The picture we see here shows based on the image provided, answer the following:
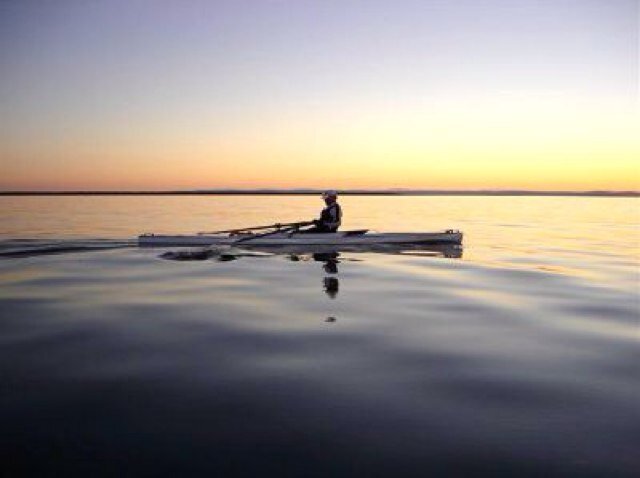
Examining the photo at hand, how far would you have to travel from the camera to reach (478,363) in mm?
7367

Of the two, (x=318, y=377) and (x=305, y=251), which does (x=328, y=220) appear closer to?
(x=305, y=251)

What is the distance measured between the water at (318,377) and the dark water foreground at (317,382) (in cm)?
3

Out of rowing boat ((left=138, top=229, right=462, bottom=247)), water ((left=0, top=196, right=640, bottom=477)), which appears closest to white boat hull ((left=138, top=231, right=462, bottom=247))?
rowing boat ((left=138, top=229, right=462, bottom=247))

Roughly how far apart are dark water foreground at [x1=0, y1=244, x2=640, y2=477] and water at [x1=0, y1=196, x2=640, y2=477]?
3cm

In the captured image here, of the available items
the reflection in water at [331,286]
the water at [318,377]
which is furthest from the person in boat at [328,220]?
the water at [318,377]

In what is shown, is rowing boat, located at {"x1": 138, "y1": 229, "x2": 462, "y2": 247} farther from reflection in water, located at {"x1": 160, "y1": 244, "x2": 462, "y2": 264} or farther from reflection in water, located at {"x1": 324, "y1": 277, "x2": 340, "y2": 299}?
reflection in water, located at {"x1": 324, "y1": 277, "x2": 340, "y2": 299}

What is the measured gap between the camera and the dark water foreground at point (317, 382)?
469 cm

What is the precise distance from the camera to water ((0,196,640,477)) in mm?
4707

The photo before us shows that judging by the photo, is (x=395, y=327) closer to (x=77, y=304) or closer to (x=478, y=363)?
(x=478, y=363)

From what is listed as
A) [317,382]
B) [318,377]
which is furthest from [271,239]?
[317,382]

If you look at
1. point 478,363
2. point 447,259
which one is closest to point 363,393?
point 478,363

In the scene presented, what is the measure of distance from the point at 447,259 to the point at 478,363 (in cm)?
1289

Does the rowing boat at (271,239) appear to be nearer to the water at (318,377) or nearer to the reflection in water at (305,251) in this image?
the reflection in water at (305,251)

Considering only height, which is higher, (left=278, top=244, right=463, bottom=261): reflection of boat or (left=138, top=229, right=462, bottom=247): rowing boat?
(left=138, top=229, right=462, bottom=247): rowing boat
